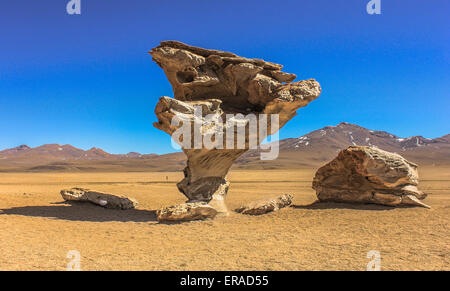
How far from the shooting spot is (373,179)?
1275cm

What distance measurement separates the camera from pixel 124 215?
13188 mm

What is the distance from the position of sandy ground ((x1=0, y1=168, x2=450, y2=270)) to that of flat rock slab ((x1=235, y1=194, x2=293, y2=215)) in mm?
514

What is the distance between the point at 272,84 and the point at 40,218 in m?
11.6

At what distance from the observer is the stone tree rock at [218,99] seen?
12.5 m

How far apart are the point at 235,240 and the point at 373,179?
7631 mm

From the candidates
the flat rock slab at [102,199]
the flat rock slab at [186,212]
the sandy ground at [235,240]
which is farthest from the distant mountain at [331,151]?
the flat rock slab at [186,212]

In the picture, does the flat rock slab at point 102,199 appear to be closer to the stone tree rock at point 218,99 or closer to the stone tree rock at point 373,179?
the stone tree rock at point 218,99

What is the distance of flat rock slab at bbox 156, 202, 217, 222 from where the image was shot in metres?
11.3

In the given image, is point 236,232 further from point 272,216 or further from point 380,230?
point 380,230

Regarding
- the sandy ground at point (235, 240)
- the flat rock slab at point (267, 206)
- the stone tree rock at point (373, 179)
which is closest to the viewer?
the sandy ground at point (235, 240)

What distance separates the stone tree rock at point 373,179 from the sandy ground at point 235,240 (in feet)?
2.04

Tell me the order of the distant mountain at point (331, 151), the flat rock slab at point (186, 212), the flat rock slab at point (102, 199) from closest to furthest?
the flat rock slab at point (186, 212) < the flat rock slab at point (102, 199) < the distant mountain at point (331, 151)
